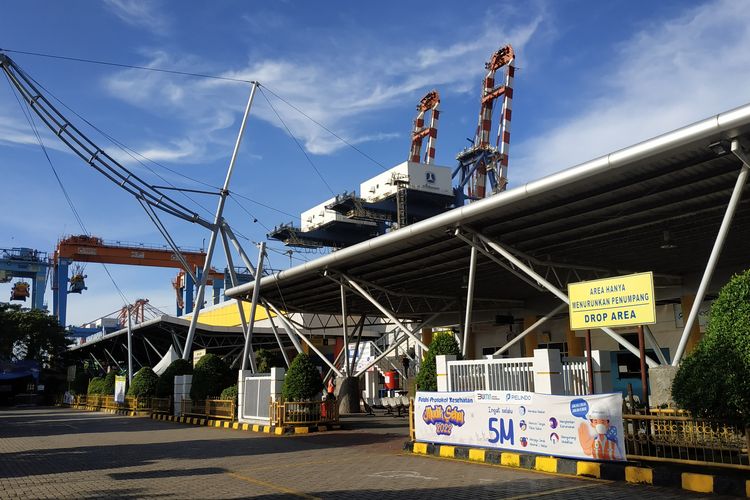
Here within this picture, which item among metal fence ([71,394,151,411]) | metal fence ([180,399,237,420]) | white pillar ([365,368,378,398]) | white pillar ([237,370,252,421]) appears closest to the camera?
white pillar ([237,370,252,421])

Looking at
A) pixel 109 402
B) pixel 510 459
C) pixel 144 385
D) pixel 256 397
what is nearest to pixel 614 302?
pixel 510 459

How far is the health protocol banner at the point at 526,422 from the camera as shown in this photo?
1126cm

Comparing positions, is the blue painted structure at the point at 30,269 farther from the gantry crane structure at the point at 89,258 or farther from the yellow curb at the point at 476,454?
the yellow curb at the point at 476,454

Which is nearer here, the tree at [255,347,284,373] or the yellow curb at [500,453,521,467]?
the yellow curb at [500,453,521,467]

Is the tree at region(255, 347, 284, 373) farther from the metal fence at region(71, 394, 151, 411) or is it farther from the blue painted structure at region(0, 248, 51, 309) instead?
the blue painted structure at region(0, 248, 51, 309)

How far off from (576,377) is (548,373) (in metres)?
1.12

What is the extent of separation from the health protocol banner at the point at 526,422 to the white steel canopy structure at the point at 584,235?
3.47 m

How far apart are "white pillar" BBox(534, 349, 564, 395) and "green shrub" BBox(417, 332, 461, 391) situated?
446 cm

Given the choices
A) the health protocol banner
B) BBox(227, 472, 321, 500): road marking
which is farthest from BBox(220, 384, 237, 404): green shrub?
BBox(227, 472, 321, 500): road marking

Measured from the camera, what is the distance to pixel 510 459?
1276 cm

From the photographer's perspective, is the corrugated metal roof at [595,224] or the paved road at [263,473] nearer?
the paved road at [263,473]

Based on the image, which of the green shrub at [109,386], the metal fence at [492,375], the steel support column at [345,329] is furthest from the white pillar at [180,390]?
the metal fence at [492,375]

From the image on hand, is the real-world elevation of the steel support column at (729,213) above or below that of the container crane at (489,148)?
below

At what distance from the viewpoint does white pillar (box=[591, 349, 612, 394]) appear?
45.1 ft
